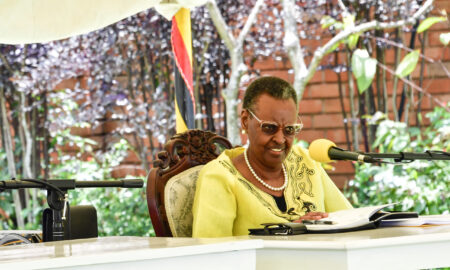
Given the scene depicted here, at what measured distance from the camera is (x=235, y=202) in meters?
2.82

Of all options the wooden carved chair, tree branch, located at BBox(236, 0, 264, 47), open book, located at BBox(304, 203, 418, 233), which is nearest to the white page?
open book, located at BBox(304, 203, 418, 233)

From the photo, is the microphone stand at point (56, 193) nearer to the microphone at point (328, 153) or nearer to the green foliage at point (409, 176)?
the microphone at point (328, 153)

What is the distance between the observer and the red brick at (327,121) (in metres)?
6.30

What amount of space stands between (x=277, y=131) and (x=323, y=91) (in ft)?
11.8

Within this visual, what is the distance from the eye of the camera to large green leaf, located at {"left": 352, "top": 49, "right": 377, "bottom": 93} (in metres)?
5.93

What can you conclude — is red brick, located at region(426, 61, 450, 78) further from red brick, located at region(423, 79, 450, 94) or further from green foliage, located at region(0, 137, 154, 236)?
green foliage, located at region(0, 137, 154, 236)

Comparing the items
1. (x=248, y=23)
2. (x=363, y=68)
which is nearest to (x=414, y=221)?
(x=363, y=68)

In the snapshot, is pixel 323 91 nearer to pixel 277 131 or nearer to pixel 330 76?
pixel 330 76

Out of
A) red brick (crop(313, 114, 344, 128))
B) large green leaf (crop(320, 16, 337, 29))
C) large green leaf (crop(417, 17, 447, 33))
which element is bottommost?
red brick (crop(313, 114, 344, 128))

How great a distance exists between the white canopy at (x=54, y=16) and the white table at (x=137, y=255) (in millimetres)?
1330

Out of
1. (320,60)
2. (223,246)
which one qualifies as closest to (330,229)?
(223,246)

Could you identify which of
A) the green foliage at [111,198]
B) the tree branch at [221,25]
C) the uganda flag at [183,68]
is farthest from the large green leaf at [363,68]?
the uganda flag at [183,68]

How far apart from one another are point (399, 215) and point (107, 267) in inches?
46.9

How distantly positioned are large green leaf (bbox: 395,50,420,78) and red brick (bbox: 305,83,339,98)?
0.56 m
